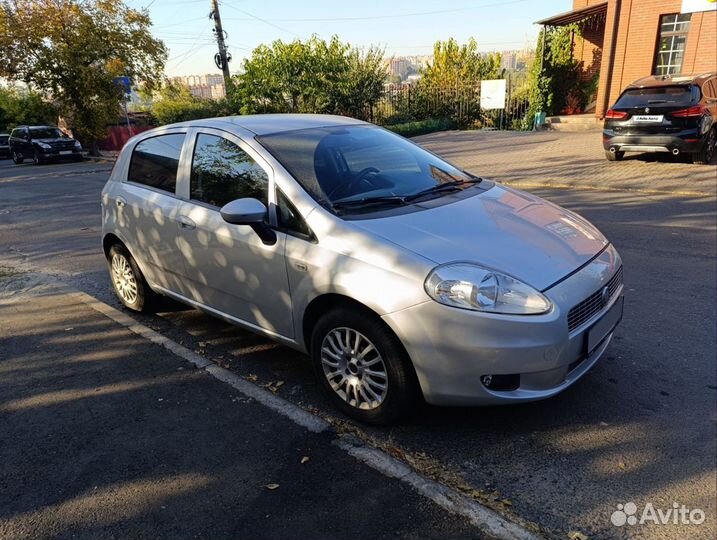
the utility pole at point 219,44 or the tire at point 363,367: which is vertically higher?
the utility pole at point 219,44

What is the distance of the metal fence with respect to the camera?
23.2m

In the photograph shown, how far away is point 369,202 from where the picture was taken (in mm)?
3238

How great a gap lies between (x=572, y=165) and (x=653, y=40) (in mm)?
8457

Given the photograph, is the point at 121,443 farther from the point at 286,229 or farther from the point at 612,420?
the point at 612,420

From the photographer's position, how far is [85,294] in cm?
545

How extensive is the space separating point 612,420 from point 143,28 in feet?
90.7

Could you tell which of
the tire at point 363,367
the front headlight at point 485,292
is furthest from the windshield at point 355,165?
the front headlight at point 485,292

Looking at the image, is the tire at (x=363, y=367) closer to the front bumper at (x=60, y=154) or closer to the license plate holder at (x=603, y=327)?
the license plate holder at (x=603, y=327)

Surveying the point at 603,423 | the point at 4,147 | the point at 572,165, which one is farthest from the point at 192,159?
the point at 4,147

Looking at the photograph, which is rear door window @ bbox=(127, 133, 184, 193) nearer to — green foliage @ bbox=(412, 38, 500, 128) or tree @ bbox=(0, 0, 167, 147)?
green foliage @ bbox=(412, 38, 500, 128)

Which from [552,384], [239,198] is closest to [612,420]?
[552,384]

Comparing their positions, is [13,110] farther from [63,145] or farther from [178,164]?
[178,164]

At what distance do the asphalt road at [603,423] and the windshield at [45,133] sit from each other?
22567mm

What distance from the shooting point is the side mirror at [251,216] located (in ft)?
10.00
